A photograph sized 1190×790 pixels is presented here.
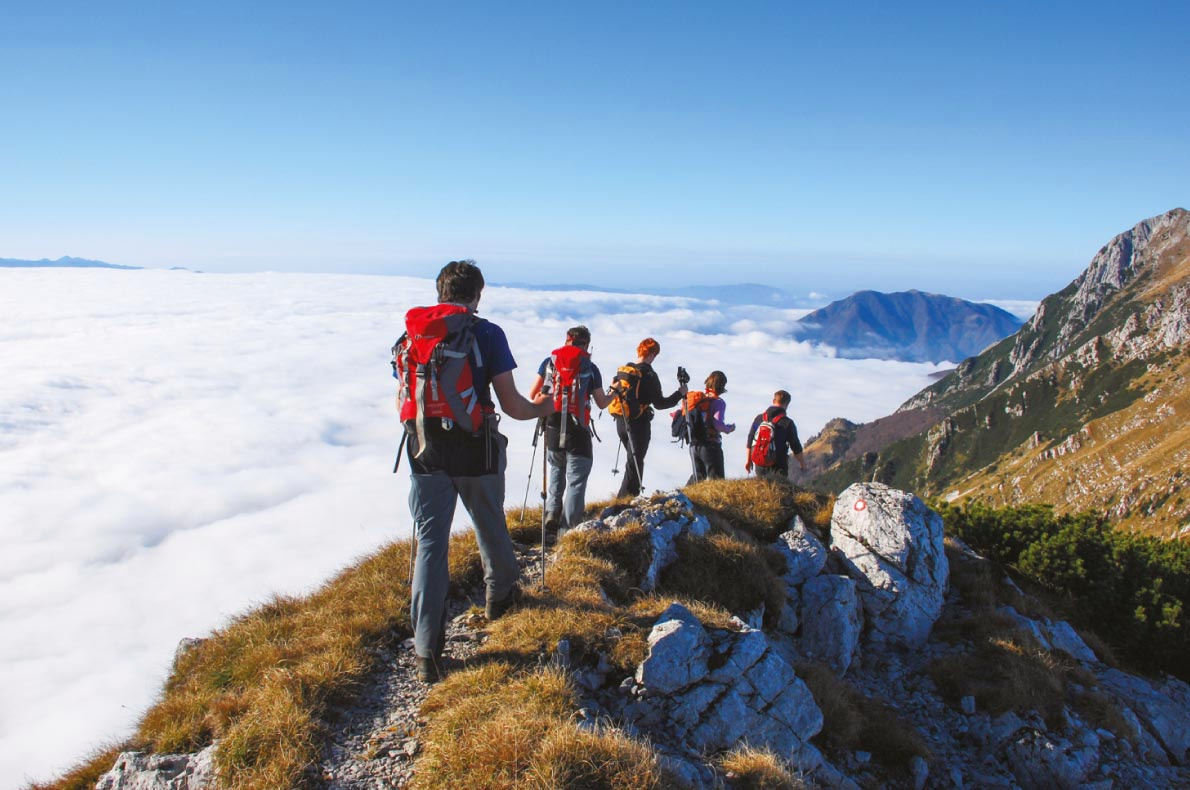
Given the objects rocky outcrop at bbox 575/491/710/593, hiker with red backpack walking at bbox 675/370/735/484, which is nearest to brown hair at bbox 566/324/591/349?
rocky outcrop at bbox 575/491/710/593

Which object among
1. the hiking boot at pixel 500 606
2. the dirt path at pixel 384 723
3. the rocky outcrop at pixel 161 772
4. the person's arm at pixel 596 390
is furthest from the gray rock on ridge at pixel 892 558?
the rocky outcrop at pixel 161 772

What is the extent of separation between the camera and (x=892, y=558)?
10211mm

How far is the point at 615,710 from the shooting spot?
5363 millimetres

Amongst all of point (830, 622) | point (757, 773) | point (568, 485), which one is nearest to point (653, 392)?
point (568, 485)

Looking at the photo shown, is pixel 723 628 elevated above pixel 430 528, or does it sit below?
below

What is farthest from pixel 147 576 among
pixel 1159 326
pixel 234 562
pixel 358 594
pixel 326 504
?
pixel 1159 326

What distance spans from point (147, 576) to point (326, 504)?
137 feet

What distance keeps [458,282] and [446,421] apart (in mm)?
1248

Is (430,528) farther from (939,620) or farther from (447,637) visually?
(939,620)

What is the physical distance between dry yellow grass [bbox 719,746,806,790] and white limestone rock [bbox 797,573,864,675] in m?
3.98

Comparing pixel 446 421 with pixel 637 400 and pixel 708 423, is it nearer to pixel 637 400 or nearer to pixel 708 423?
pixel 637 400

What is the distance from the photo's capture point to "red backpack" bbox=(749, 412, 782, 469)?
12.5m

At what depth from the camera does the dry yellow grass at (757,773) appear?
4.63 meters

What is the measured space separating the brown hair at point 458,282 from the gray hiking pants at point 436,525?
1504 mm
